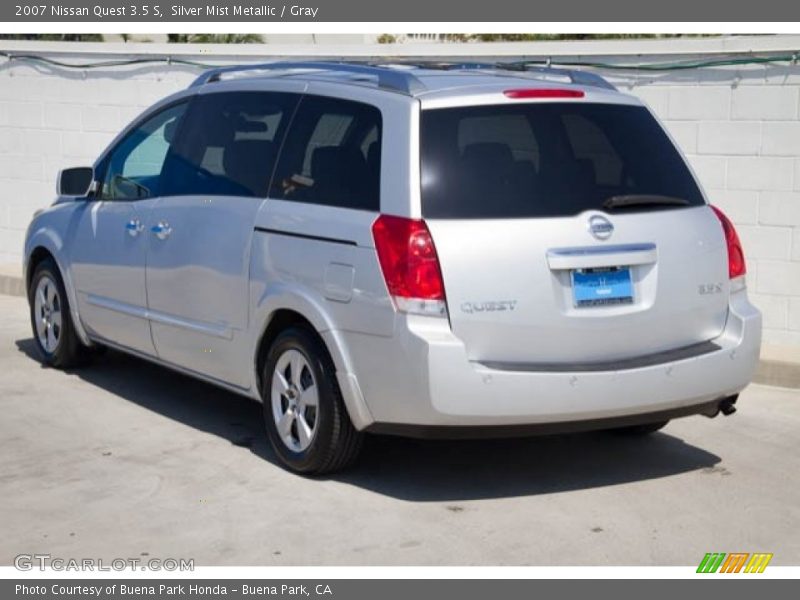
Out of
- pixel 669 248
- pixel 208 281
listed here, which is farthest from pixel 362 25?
pixel 669 248

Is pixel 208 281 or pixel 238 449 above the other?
pixel 208 281

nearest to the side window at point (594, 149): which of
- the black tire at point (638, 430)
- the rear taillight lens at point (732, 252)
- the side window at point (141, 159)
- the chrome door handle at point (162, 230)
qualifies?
the rear taillight lens at point (732, 252)

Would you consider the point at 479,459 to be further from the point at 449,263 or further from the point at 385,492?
the point at 449,263

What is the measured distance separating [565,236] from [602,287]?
28cm

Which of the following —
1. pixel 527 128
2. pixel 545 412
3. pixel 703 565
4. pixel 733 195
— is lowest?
pixel 703 565

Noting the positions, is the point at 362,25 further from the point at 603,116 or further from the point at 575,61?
the point at 603,116

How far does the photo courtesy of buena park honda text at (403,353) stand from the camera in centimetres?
588

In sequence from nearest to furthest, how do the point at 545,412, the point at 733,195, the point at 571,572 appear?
the point at 571,572
the point at 545,412
the point at 733,195

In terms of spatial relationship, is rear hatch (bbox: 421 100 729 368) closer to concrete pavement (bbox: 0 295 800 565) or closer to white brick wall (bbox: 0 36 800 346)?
concrete pavement (bbox: 0 295 800 565)

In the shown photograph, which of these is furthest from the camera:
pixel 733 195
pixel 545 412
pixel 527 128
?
pixel 733 195

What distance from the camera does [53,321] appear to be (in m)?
8.98

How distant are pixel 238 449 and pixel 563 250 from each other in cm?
213

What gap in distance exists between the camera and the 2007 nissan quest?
599cm

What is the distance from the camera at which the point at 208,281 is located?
721cm
